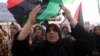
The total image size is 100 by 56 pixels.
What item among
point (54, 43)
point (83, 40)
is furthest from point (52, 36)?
point (83, 40)

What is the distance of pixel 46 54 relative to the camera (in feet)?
14.0

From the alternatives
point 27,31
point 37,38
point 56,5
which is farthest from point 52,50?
point 37,38

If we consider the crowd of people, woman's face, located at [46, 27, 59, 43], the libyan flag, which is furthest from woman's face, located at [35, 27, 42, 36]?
woman's face, located at [46, 27, 59, 43]

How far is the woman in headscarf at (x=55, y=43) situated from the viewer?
13.7 ft

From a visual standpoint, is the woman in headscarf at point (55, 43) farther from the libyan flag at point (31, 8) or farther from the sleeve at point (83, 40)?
the libyan flag at point (31, 8)

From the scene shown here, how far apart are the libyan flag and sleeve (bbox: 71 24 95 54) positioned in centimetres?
56

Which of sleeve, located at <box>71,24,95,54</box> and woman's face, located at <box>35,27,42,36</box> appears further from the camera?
woman's face, located at <box>35,27,42,36</box>

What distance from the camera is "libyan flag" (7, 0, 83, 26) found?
4.75m

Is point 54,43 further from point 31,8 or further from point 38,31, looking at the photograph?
point 38,31

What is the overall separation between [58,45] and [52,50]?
100 mm

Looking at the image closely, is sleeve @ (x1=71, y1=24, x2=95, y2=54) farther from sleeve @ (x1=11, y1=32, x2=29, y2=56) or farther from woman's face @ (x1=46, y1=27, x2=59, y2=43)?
sleeve @ (x1=11, y1=32, x2=29, y2=56)

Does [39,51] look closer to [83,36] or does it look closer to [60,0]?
[83,36]

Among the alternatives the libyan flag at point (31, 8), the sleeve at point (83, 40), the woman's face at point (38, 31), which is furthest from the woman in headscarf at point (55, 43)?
the woman's face at point (38, 31)

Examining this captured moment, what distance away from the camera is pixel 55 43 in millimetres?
4277
